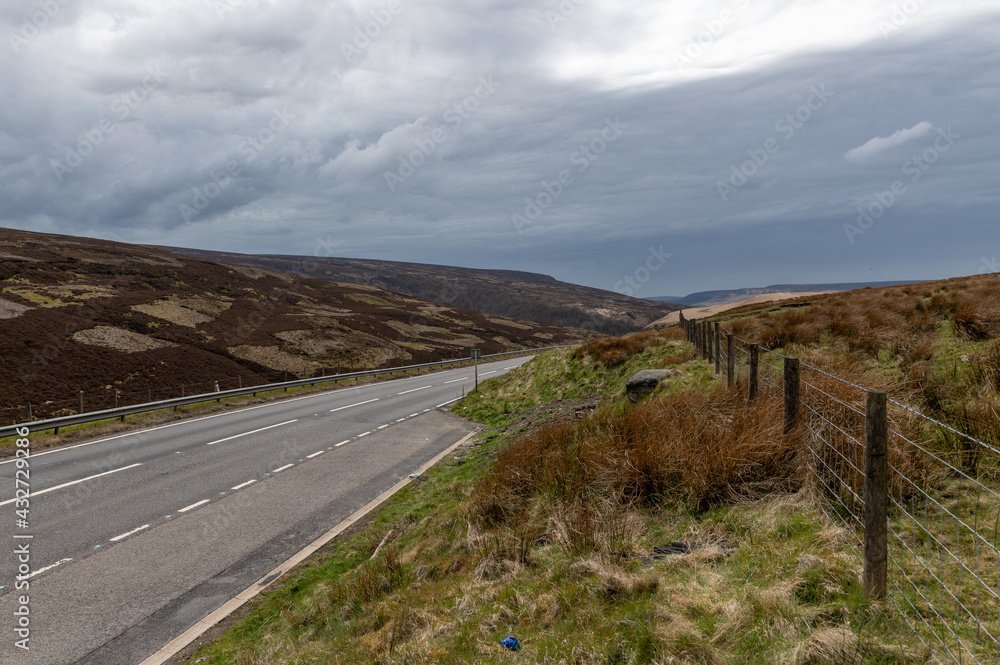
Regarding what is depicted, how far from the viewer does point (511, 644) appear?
416cm

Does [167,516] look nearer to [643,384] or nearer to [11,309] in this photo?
[643,384]

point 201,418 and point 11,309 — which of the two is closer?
point 201,418

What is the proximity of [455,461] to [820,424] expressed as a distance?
9105mm

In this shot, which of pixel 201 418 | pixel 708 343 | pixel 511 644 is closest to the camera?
pixel 511 644

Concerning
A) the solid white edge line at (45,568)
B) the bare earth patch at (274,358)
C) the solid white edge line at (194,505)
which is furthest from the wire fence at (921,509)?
the bare earth patch at (274,358)

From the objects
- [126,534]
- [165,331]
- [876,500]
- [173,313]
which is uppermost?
[173,313]

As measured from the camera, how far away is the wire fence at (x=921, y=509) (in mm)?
3307

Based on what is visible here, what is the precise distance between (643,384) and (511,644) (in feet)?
31.3

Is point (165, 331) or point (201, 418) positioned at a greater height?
point (165, 331)

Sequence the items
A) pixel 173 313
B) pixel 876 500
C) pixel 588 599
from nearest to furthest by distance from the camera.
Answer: pixel 876 500
pixel 588 599
pixel 173 313

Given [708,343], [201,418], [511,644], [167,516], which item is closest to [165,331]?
[201,418]

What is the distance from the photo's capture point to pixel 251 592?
6.91 meters

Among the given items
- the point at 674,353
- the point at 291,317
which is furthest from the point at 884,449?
the point at 291,317

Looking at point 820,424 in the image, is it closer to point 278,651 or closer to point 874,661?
point 874,661
